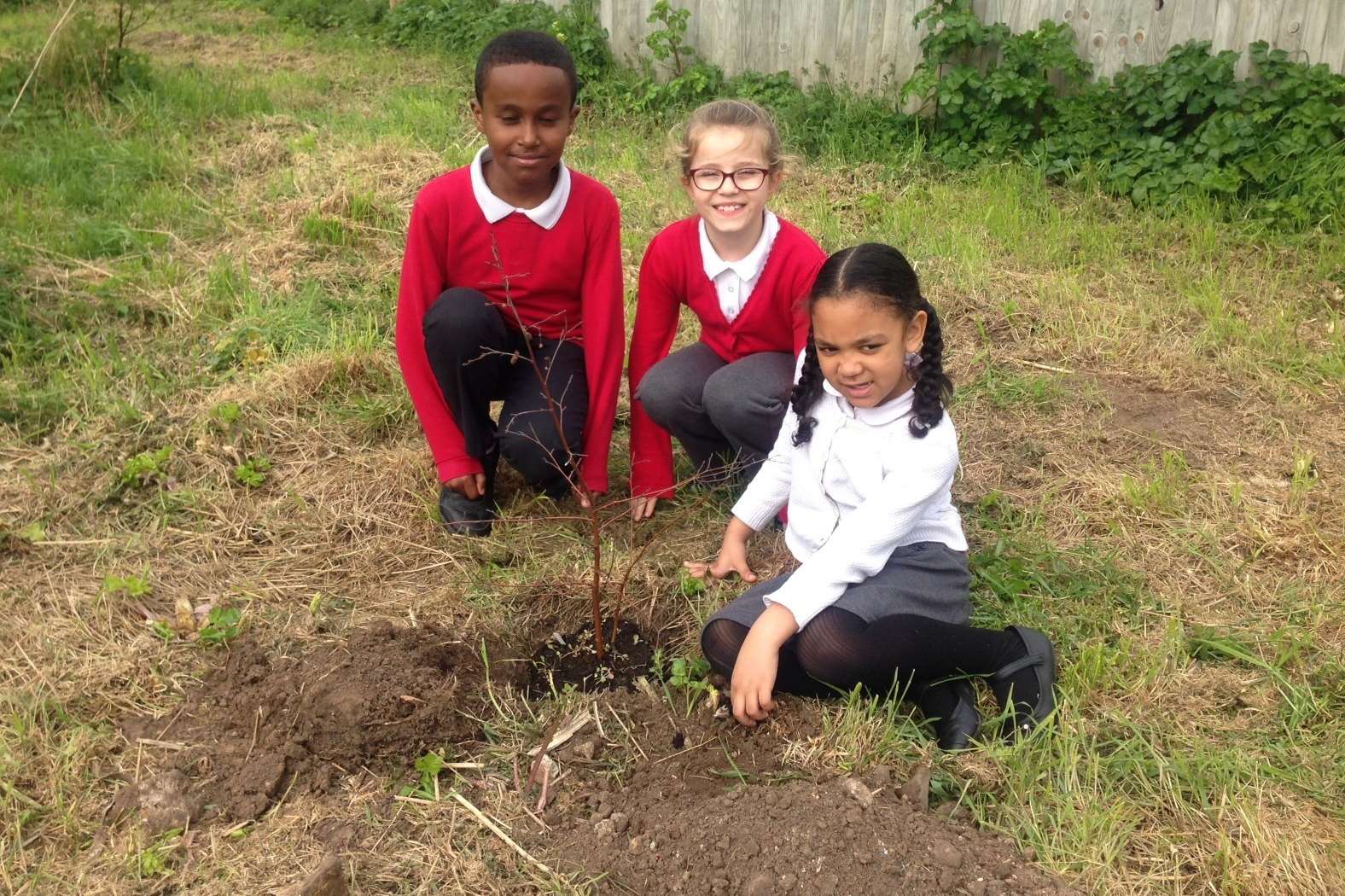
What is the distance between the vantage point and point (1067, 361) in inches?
169

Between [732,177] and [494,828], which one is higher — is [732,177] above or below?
above

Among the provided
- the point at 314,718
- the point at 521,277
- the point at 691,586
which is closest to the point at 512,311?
the point at 521,277

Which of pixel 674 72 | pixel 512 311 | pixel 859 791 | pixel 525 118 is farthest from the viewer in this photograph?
pixel 674 72

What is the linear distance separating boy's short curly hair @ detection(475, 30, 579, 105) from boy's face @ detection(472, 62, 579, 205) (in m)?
0.02

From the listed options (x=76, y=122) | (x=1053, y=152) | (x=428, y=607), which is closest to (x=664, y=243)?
(x=428, y=607)

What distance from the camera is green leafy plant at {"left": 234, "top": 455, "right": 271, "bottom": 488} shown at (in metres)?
3.60

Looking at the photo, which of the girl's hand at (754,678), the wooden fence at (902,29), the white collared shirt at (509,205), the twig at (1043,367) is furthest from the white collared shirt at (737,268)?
the wooden fence at (902,29)

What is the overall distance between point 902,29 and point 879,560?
480 cm

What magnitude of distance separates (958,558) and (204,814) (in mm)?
1780

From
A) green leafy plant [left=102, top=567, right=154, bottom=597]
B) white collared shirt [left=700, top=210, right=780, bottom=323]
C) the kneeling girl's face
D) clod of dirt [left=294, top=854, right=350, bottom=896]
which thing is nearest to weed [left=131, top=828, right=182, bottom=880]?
clod of dirt [left=294, top=854, right=350, bottom=896]

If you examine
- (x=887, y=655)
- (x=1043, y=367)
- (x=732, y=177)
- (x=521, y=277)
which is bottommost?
(x=887, y=655)

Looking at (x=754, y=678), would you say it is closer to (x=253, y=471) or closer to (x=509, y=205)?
(x=509, y=205)

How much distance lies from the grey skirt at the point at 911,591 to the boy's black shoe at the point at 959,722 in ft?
0.56

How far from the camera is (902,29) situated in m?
6.41
